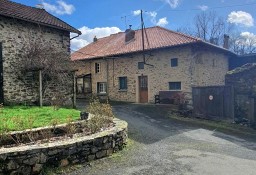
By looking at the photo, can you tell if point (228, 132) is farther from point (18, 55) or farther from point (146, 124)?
point (18, 55)

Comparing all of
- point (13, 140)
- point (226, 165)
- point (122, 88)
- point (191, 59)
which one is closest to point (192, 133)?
point (226, 165)

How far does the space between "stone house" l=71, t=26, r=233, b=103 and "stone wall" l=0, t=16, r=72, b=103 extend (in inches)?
321

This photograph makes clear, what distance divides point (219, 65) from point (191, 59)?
515cm

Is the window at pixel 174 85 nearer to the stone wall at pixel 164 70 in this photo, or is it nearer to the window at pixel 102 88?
the stone wall at pixel 164 70

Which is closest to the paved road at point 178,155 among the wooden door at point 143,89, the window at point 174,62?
the window at point 174,62

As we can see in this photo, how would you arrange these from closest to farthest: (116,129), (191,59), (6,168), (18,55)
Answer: (6,168)
(116,129)
(18,55)
(191,59)

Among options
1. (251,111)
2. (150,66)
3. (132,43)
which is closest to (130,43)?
(132,43)

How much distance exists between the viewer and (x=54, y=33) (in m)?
16.2

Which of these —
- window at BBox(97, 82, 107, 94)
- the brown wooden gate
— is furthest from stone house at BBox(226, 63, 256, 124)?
window at BBox(97, 82, 107, 94)

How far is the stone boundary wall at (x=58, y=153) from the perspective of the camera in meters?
5.34

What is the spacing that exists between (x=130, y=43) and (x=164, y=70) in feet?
17.9

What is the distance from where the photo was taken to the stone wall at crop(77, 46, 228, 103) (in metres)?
19.4

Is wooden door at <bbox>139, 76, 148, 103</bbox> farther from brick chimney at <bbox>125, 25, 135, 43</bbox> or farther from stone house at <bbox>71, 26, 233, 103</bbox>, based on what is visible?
brick chimney at <bbox>125, 25, 135, 43</bbox>

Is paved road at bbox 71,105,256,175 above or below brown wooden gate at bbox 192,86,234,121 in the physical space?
below
